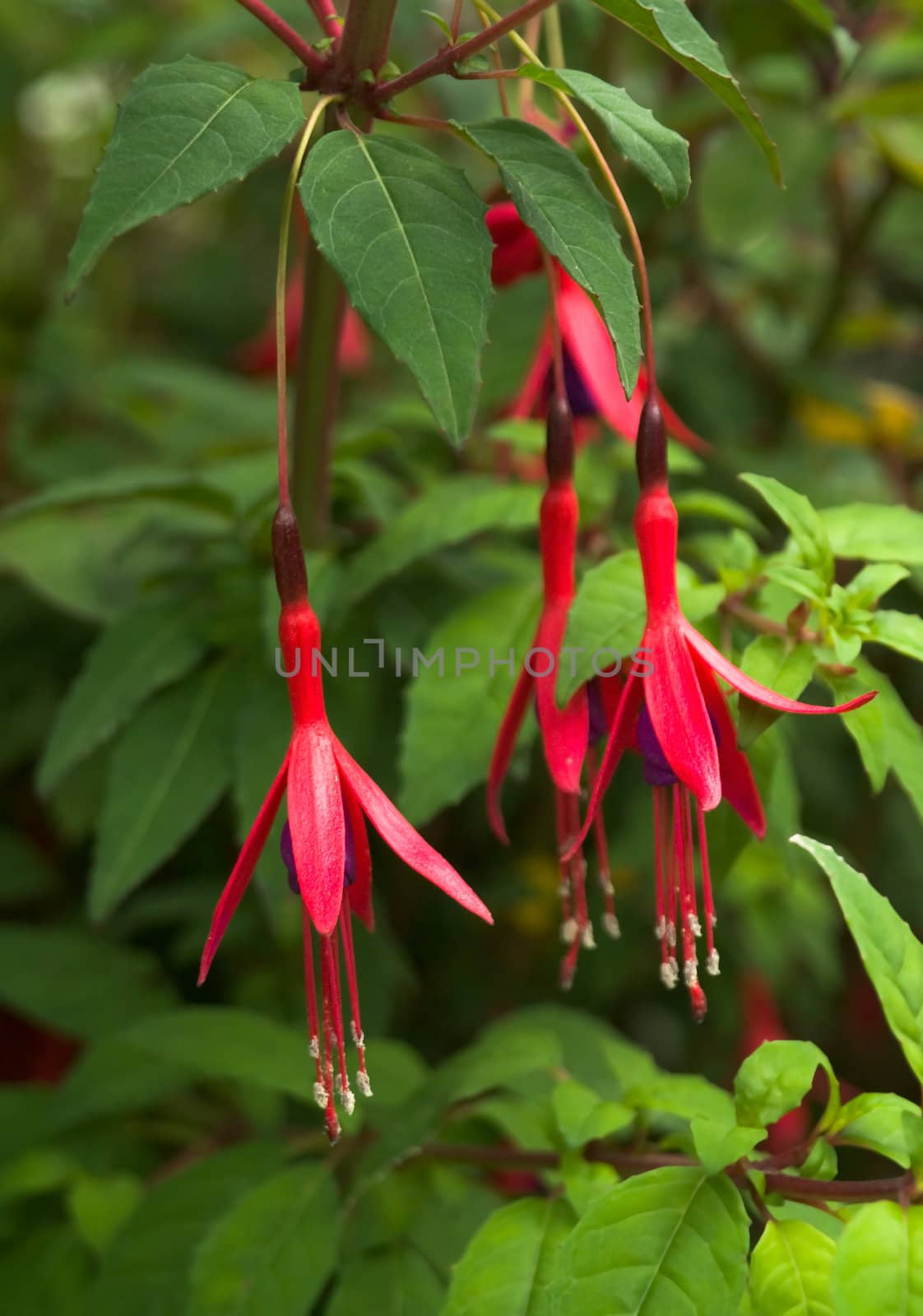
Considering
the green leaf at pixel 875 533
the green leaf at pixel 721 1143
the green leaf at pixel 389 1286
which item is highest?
the green leaf at pixel 875 533

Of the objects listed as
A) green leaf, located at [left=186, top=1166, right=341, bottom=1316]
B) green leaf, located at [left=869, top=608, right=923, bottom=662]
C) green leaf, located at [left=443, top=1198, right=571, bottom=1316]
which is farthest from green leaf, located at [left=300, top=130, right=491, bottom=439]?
green leaf, located at [left=186, top=1166, right=341, bottom=1316]

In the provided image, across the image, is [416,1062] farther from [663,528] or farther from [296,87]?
[296,87]

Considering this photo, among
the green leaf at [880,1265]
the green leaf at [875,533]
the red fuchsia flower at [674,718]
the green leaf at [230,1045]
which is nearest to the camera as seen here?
Answer: the green leaf at [880,1265]

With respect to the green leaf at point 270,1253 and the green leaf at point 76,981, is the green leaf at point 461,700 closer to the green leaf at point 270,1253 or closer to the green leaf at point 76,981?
the green leaf at point 270,1253

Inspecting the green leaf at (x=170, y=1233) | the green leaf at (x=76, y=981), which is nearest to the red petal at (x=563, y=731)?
the green leaf at (x=170, y=1233)

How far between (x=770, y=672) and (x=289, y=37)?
33cm

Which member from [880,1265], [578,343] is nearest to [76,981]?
[578,343]

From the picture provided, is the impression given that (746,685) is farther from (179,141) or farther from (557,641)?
(179,141)

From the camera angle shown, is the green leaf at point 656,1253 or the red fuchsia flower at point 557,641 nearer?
the green leaf at point 656,1253

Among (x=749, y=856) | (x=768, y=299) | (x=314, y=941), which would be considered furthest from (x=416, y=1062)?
(x=768, y=299)

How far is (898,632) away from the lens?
0.56 metres

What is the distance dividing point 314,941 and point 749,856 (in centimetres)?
38

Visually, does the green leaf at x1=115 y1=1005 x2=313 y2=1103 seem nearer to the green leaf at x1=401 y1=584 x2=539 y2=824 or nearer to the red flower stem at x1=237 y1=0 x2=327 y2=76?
the green leaf at x1=401 y1=584 x2=539 y2=824

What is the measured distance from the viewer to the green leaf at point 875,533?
0.61 meters
